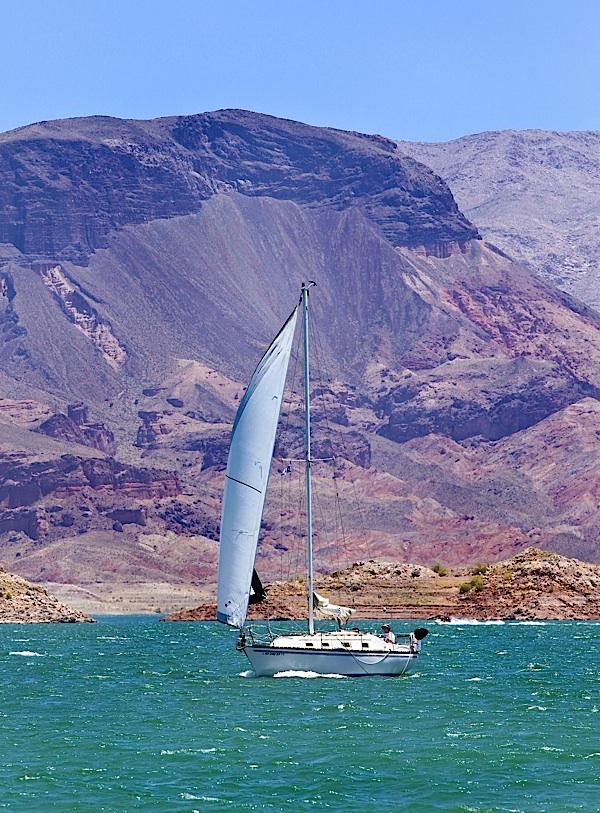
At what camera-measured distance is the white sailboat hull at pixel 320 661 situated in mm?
92125

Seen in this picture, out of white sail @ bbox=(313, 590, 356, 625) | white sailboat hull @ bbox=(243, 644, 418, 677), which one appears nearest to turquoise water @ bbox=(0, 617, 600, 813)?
white sailboat hull @ bbox=(243, 644, 418, 677)

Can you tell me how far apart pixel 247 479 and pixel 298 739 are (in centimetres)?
2147

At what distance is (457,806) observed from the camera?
5475 cm

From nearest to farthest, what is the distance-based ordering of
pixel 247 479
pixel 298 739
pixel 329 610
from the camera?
pixel 298 739, pixel 247 479, pixel 329 610

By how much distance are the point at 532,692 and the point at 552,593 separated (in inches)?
4220

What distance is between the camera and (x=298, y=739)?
69.2m

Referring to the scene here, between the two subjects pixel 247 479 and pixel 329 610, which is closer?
pixel 247 479

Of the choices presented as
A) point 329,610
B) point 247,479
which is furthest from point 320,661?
point 247,479

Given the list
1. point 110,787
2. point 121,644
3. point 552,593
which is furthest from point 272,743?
point 552,593

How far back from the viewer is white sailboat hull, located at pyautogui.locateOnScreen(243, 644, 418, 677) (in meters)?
92.1

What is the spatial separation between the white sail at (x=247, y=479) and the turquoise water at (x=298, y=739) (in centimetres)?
524

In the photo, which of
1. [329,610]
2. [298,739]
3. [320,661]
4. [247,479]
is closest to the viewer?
[298,739]

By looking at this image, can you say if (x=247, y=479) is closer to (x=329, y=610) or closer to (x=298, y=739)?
(x=329, y=610)

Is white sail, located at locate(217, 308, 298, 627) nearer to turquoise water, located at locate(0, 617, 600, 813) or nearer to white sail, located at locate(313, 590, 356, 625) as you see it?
turquoise water, located at locate(0, 617, 600, 813)
